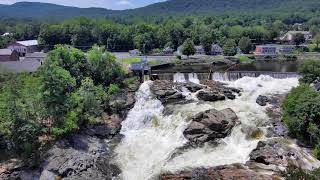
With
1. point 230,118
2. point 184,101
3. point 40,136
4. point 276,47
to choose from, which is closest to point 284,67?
point 276,47

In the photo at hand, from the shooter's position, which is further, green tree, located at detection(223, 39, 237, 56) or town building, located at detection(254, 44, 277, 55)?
town building, located at detection(254, 44, 277, 55)

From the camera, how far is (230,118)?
174 feet

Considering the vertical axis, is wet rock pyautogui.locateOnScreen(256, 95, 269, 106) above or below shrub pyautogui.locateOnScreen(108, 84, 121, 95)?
below

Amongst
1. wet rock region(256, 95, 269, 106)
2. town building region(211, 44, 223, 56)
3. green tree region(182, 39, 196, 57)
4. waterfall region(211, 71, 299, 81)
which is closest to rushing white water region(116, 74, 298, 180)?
wet rock region(256, 95, 269, 106)

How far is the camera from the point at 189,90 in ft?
226

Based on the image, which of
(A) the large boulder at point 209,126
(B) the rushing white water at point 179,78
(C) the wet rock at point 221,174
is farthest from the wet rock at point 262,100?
(B) the rushing white water at point 179,78

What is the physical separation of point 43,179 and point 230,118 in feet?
81.6

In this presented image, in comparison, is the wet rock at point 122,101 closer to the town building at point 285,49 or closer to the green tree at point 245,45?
the green tree at point 245,45

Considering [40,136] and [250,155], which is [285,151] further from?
[40,136]

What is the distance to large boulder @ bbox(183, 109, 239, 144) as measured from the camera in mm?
49969

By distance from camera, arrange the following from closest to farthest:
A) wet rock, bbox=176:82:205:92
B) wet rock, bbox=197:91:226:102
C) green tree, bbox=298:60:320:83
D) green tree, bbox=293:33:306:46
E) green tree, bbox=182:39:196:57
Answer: green tree, bbox=298:60:320:83 < wet rock, bbox=197:91:226:102 < wet rock, bbox=176:82:205:92 < green tree, bbox=182:39:196:57 < green tree, bbox=293:33:306:46

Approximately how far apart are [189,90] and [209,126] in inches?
715

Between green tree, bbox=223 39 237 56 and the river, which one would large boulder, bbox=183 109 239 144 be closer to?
the river

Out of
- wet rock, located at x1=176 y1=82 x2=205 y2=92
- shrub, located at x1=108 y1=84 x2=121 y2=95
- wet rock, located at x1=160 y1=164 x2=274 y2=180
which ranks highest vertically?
shrub, located at x1=108 y1=84 x2=121 y2=95
